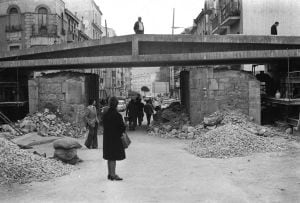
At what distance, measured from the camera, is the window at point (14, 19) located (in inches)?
1594

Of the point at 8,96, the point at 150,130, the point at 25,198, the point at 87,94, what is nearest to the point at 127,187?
the point at 25,198

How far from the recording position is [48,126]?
60.0ft

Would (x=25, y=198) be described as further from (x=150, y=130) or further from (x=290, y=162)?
(x=150, y=130)

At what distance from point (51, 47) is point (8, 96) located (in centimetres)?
465

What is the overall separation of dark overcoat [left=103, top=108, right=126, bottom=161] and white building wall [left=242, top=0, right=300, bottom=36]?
2507 centimetres

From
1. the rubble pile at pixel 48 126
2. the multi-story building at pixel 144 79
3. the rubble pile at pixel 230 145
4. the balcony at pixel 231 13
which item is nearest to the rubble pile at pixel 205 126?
the rubble pile at pixel 230 145

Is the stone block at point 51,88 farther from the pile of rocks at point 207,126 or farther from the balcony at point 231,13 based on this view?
the balcony at point 231,13

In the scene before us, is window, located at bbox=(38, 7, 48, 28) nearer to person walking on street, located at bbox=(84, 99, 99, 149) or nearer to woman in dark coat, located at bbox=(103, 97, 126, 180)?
person walking on street, located at bbox=(84, 99, 99, 149)

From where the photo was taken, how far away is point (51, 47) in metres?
20.3

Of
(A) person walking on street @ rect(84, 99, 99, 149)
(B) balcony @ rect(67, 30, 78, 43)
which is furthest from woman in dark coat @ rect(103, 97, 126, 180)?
(B) balcony @ rect(67, 30, 78, 43)

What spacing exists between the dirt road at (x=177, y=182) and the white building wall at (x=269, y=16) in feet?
68.6

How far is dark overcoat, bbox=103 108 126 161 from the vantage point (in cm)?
834

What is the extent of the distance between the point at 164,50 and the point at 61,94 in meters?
5.33

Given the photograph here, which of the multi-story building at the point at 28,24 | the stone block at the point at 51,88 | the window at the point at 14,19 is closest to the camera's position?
the stone block at the point at 51,88
